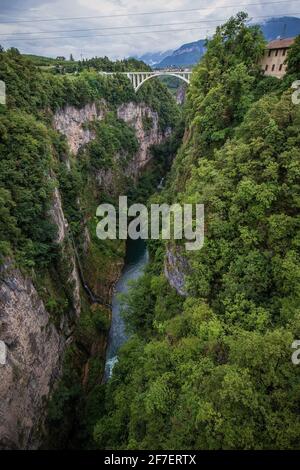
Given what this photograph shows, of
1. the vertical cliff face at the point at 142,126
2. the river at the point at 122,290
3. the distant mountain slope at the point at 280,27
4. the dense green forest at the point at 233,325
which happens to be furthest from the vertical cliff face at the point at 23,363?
the distant mountain slope at the point at 280,27

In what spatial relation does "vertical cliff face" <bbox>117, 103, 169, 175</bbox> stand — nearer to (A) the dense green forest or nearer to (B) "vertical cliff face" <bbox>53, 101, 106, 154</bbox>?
(B) "vertical cliff face" <bbox>53, 101, 106, 154</bbox>

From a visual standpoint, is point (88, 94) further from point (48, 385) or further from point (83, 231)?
point (48, 385)

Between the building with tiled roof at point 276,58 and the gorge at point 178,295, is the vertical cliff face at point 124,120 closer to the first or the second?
the gorge at point 178,295

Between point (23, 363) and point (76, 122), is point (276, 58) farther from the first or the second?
point (23, 363)

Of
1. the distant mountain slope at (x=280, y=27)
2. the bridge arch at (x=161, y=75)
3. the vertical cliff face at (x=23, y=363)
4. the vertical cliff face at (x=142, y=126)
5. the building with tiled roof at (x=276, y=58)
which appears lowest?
the vertical cliff face at (x=23, y=363)

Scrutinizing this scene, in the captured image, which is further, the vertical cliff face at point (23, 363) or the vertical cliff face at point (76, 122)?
the vertical cliff face at point (76, 122)

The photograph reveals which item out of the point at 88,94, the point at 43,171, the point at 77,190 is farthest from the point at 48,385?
the point at 88,94

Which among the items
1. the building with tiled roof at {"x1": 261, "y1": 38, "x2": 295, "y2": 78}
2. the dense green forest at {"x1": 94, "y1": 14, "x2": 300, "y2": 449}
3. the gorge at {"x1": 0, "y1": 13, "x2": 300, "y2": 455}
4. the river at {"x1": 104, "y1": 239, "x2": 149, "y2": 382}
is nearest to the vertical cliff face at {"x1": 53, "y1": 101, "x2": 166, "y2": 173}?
the gorge at {"x1": 0, "y1": 13, "x2": 300, "y2": 455}
